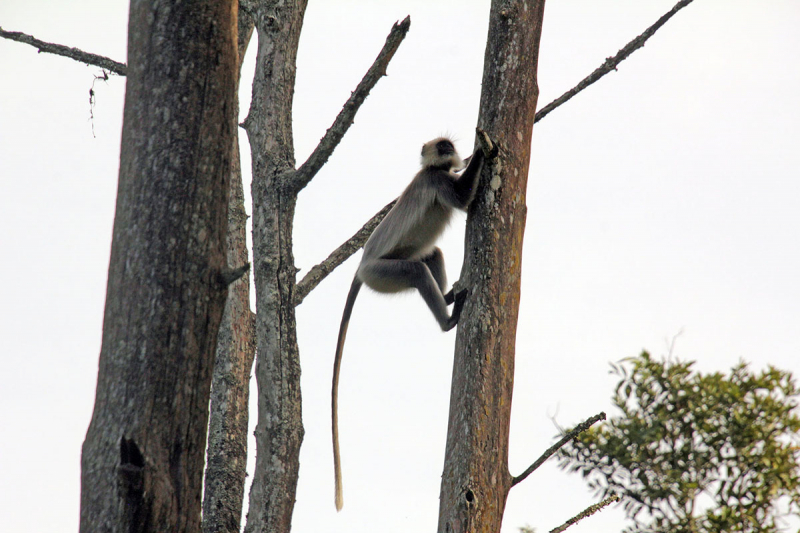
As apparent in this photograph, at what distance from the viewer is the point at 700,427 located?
150 inches

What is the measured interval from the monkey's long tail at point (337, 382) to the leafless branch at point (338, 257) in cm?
33

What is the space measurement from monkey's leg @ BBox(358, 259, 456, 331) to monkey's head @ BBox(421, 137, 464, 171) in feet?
2.32

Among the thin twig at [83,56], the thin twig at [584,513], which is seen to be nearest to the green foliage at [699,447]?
the thin twig at [584,513]

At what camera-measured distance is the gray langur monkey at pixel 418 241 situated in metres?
4.70

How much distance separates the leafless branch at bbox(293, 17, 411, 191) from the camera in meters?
3.20

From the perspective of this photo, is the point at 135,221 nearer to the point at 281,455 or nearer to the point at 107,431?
the point at 107,431

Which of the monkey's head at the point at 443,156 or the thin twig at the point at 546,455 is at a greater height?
the monkey's head at the point at 443,156

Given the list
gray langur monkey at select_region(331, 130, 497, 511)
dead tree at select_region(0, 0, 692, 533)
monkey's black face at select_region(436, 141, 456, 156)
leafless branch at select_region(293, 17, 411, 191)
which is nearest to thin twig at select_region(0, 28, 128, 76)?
dead tree at select_region(0, 0, 692, 533)

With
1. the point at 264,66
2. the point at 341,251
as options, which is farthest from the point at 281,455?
the point at 264,66

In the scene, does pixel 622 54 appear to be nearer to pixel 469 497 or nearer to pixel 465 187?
pixel 465 187

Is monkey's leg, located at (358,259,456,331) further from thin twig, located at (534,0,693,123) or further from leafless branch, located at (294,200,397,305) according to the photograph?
thin twig, located at (534,0,693,123)

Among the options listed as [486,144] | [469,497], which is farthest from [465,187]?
A: [469,497]

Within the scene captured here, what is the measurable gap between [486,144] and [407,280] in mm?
1949

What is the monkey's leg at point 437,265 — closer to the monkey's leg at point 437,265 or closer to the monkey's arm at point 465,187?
the monkey's leg at point 437,265
